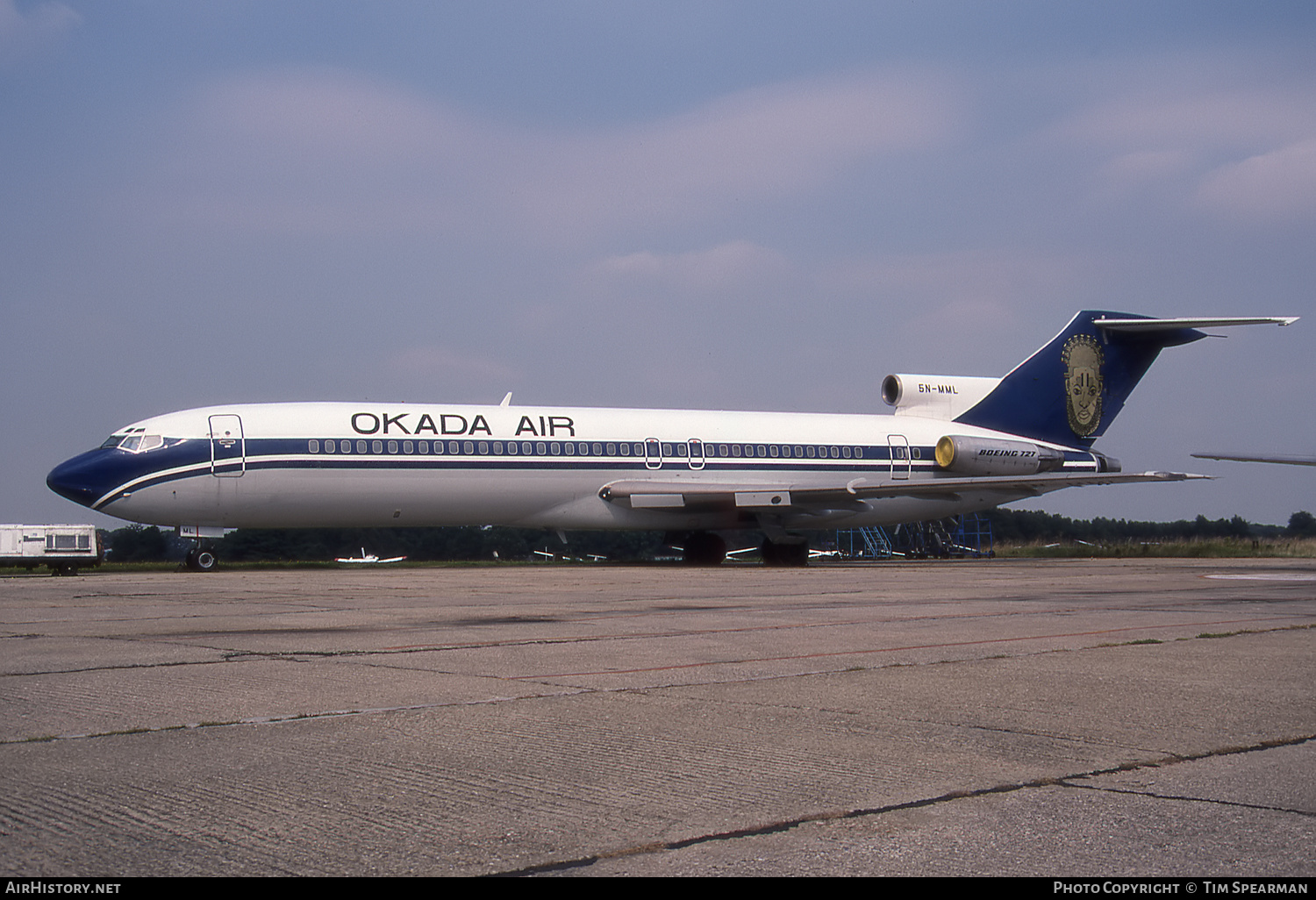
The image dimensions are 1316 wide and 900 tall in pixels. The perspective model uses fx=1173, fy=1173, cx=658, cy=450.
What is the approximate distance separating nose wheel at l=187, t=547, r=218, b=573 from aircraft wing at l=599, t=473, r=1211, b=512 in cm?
886

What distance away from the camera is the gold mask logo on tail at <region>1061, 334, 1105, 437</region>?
115 feet

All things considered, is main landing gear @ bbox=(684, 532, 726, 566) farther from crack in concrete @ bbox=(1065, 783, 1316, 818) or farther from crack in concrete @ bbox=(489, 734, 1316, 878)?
crack in concrete @ bbox=(1065, 783, 1316, 818)

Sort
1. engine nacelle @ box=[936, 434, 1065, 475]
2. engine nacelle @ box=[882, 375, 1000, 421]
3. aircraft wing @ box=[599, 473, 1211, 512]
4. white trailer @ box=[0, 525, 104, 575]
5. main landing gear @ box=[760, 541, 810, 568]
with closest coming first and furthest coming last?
1. white trailer @ box=[0, 525, 104, 575]
2. aircraft wing @ box=[599, 473, 1211, 512]
3. main landing gear @ box=[760, 541, 810, 568]
4. engine nacelle @ box=[936, 434, 1065, 475]
5. engine nacelle @ box=[882, 375, 1000, 421]

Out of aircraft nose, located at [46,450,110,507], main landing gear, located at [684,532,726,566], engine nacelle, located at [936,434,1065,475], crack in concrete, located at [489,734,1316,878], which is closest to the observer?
crack in concrete, located at [489,734,1316,878]

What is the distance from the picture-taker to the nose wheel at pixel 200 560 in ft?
80.2

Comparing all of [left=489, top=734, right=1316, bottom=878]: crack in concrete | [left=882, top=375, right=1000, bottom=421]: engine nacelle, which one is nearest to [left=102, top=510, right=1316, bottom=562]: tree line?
[left=882, top=375, right=1000, bottom=421]: engine nacelle

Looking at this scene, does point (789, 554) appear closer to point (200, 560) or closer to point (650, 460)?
point (650, 460)

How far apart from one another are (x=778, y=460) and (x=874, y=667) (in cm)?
2270

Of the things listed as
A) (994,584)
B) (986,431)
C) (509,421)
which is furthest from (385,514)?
(986,431)

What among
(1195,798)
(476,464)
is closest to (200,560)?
(476,464)

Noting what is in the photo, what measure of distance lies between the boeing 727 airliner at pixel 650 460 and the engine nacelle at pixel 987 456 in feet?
0.19

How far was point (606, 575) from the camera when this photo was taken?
2191 cm

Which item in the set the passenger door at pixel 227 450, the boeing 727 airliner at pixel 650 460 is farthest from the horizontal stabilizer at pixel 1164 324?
the passenger door at pixel 227 450
